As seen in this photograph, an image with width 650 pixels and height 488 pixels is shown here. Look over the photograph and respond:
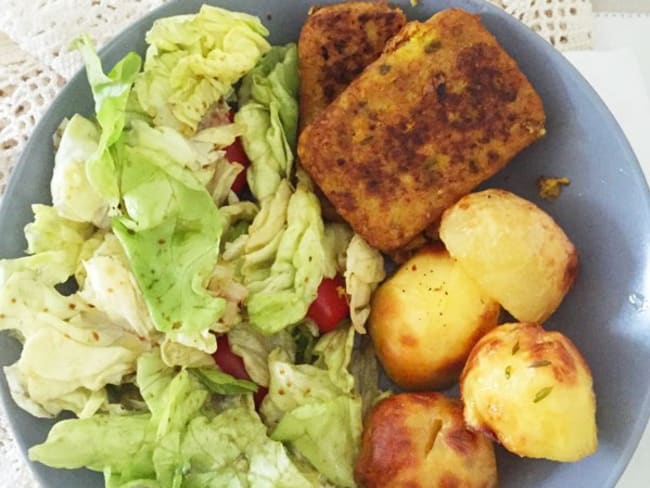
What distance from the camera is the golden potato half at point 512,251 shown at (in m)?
1.07

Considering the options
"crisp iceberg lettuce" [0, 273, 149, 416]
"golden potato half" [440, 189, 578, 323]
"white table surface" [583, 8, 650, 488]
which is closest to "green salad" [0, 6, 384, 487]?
"crisp iceberg lettuce" [0, 273, 149, 416]

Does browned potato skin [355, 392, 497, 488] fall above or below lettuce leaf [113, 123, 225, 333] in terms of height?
below

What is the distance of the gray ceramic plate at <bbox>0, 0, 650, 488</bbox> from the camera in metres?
1.05

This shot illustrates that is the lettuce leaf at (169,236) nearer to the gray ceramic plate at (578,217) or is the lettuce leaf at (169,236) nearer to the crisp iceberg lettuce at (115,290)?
the crisp iceberg lettuce at (115,290)

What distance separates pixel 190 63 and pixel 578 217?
1.75ft

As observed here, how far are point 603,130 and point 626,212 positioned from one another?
0.11 meters

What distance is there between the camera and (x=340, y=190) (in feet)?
3.75

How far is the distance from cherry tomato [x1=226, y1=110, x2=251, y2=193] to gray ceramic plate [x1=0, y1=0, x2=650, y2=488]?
182mm

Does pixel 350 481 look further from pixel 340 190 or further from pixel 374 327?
pixel 340 190

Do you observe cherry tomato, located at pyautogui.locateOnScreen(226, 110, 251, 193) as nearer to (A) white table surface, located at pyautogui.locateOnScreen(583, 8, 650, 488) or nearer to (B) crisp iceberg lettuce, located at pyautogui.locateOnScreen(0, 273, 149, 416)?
(B) crisp iceberg lettuce, located at pyautogui.locateOnScreen(0, 273, 149, 416)

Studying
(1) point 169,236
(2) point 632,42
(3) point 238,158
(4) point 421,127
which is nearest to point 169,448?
(1) point 169,236

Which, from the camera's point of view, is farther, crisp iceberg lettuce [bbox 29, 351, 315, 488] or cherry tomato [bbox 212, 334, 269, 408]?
cherry tomato [bbox 212, 334, 269, 408]

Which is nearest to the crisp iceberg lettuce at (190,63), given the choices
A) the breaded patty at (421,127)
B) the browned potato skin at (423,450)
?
the breaded patty at (421,127)

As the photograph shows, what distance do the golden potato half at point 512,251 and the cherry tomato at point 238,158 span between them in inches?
11.0
